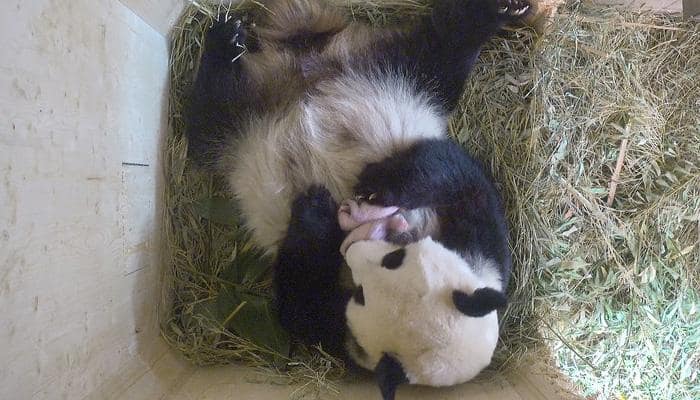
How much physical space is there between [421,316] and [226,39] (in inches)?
56.9

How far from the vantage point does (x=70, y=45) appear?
183 centimetres

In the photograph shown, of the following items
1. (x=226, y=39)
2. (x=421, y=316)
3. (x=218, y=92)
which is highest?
(x=226, y=39)

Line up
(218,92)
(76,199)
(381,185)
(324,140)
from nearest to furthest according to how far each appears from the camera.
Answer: (76,199), (381,185), (324,140), (218,92)

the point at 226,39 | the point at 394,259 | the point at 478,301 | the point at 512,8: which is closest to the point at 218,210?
the point at 226,39

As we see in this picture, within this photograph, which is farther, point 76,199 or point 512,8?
point 512,8

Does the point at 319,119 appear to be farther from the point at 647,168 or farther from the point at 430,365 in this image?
the point at 647,168

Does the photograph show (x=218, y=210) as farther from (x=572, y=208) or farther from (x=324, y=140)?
(x=572, y=208)

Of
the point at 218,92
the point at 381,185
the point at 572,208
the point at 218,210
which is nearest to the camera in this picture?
the point at 381,185

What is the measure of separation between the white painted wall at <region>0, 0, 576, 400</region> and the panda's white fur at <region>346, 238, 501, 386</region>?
0.71 ft

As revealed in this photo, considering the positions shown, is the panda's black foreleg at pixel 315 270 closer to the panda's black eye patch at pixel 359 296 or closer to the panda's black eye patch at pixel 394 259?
the panda's black eye patch at pixel 359 296

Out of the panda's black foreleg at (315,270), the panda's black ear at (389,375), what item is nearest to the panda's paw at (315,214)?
the panda's black foreleg at (315,270)

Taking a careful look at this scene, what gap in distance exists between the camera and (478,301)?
1.89 m

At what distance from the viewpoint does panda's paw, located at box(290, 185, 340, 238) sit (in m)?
2.26

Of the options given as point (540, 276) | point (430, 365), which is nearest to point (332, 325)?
point (430, 365)
